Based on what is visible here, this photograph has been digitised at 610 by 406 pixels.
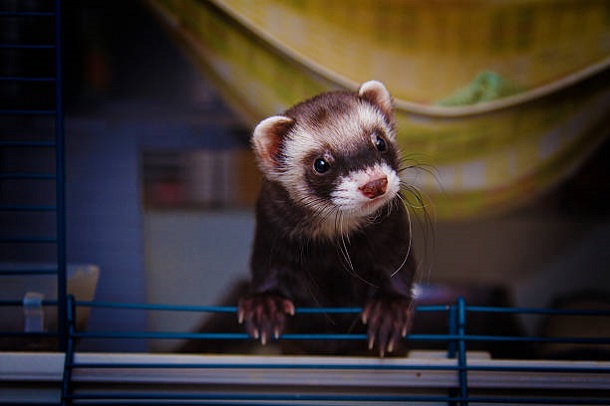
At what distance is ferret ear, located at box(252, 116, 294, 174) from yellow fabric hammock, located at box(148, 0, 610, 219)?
0.74 feet

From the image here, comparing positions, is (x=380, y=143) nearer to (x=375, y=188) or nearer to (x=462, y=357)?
(x=375, y=188)

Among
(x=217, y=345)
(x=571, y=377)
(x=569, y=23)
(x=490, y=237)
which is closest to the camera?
(x=571, y=377)

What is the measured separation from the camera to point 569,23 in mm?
1510

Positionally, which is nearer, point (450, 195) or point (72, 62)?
point (450, 195)

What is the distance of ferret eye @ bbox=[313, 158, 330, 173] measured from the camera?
4.16ft

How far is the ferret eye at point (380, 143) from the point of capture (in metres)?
1.26

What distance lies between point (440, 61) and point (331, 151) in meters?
0.45

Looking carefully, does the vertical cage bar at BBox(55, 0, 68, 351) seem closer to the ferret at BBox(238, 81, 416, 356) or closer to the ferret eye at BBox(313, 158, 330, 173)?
the ferret at BBox(238, 81, 416, 356)

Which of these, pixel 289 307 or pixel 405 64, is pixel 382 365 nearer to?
pixel 289 307

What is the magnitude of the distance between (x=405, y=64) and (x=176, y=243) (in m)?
0.84

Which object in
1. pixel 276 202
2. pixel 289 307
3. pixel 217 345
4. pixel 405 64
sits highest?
pixel 405 64

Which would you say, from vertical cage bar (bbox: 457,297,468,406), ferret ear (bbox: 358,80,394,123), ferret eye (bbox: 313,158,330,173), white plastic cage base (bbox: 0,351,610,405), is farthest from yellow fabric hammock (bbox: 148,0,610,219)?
white plastic cage base (bbox: 0,351,610,405)

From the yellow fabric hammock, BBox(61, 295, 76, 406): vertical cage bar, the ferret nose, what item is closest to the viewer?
the ferret nose

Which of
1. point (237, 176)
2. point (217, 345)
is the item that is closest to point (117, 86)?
point (237, 176)
